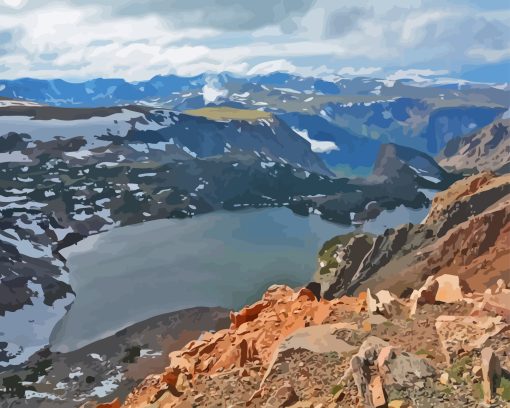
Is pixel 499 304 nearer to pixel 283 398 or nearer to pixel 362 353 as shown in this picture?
pixel 362 353

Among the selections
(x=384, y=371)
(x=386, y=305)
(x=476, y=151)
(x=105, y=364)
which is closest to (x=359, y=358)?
(x=384, y=371)

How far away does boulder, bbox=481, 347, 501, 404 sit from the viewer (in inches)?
270

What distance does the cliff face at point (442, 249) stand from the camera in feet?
53.0

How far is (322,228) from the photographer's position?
5753 centimetres

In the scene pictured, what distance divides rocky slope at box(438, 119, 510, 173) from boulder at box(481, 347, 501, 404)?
150ft

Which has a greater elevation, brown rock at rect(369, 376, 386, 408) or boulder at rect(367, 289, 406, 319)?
brown rock at rect(369, 376, 386, 408)

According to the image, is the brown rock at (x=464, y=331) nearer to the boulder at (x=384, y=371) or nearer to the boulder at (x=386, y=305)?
the boulder at (x=384, y=371)

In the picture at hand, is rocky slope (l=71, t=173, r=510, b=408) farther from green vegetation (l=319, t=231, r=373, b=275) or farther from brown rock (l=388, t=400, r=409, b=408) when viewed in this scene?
green vegetation (l=319, t=231, r=373, b=275)

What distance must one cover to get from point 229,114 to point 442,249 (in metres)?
88.8

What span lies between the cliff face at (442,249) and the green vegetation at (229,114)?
6151 cm

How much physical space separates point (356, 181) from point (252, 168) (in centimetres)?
1521

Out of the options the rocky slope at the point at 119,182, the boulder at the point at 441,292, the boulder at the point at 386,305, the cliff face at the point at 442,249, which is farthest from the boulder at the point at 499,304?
the rocky slope at the point at 119,182

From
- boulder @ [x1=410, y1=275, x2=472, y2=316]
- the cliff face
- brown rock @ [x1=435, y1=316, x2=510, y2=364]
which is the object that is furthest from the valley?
brown rock @ [x1=435, y1=316, x2=510, y2=364]

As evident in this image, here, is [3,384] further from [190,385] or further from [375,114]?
[375,114]
